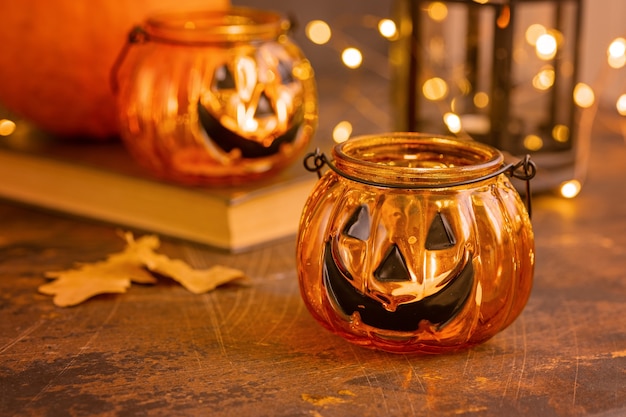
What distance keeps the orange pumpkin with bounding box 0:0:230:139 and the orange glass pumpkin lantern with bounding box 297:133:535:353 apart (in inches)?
16.4

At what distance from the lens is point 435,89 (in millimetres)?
1202

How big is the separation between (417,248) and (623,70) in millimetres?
973

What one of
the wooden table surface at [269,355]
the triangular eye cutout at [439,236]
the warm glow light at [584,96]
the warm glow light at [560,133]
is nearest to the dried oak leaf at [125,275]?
the wooden table surface at [269,355]

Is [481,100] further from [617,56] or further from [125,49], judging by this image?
[125,49]

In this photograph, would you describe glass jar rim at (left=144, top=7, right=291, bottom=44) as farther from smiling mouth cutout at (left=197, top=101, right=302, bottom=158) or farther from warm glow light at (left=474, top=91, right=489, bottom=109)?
warm glow light at (left=474, top=91, right=489, bottom=109)

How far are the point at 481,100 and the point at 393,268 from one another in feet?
1.88

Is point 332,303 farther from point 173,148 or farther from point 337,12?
point 337,12

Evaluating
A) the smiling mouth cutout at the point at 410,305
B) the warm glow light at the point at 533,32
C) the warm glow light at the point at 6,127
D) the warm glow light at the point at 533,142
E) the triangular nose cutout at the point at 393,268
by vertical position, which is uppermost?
the warm glow light at the point at 533,32

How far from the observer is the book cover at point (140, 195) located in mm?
847

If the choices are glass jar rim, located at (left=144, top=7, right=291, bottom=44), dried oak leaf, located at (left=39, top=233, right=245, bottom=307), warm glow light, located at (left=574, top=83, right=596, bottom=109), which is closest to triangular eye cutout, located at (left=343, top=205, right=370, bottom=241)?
dried oak leaf, located at (left=39, top=233, right=245, bottom=307)

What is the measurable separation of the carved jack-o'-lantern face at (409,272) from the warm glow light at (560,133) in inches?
18.6

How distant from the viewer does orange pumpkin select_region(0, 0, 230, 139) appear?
937 mm

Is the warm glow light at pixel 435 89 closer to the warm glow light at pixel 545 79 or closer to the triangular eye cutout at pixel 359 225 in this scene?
the warm glow light at pixel 545 79

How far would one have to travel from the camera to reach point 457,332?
605 mm
